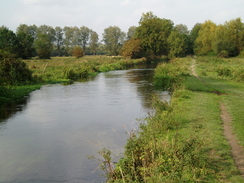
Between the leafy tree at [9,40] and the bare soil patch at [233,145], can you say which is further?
the leafy tree at [9,40]

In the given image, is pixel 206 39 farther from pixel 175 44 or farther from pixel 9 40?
pixel 9 40

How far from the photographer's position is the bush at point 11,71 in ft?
80.3

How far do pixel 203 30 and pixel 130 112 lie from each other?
7799 cm

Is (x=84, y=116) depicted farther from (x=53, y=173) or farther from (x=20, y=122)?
(x=53, y=173)

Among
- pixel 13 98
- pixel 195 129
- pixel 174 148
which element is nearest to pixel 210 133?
pixel 195 129

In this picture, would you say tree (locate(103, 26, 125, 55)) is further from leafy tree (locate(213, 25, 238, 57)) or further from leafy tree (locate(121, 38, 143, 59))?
leafy tree (locate(213, 25, 238, 57))

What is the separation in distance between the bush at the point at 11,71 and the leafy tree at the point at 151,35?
5253 cm

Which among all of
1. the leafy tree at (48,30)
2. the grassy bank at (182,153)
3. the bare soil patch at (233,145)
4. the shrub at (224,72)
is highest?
the leafy tree at (48,30)

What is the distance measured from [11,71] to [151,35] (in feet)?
185

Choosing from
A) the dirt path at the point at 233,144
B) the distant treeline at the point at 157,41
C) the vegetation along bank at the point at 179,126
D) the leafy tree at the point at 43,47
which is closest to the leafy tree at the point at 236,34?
the distant treeline at the point at 157,41

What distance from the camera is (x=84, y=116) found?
15359mm

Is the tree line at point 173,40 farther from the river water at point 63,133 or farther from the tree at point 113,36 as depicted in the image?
the river water at point 63,133

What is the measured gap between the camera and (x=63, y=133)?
12250mm

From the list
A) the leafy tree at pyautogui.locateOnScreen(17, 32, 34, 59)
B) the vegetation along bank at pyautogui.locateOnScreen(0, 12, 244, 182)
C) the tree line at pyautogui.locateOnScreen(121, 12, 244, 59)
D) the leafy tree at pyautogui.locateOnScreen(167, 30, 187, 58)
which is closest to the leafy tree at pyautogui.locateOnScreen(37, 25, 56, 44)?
the leafy tree at pyautogui.locateOnScreen(17, 32, 34, 59)
